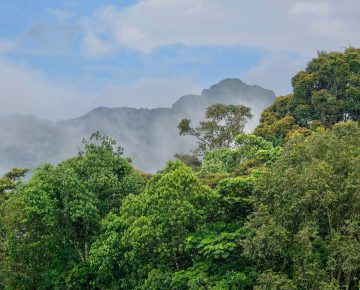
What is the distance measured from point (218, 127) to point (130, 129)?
130 meters

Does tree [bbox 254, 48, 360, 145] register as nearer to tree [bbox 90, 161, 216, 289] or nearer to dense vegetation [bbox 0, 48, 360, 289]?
dense vegetation [bbox 0, 48, 360, 289]

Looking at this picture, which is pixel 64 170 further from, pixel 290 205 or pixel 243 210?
pixel 290 205

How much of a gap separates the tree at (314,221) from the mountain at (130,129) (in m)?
140

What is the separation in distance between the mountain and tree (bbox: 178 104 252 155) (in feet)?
337

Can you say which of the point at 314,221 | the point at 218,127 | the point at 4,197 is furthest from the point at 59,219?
the point at 218,127

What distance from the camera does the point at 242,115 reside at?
182 feet

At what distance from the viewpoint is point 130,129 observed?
183 metres

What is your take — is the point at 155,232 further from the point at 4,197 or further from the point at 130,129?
the point at 130,129

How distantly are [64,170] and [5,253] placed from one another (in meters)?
6.99

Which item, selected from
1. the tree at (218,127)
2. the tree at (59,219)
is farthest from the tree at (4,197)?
the tree at (218,127)

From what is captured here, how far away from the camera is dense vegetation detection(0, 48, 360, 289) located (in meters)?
17.4

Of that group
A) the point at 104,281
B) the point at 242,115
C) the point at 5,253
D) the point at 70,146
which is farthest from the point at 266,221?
the point at 70,146

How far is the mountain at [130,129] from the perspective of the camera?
17038 centimetres

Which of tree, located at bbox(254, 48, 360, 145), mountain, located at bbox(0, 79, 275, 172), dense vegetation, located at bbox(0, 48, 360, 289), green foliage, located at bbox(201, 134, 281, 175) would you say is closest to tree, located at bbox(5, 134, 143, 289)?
dense vegetation, located at bbox(0, 48, 360, 289)
